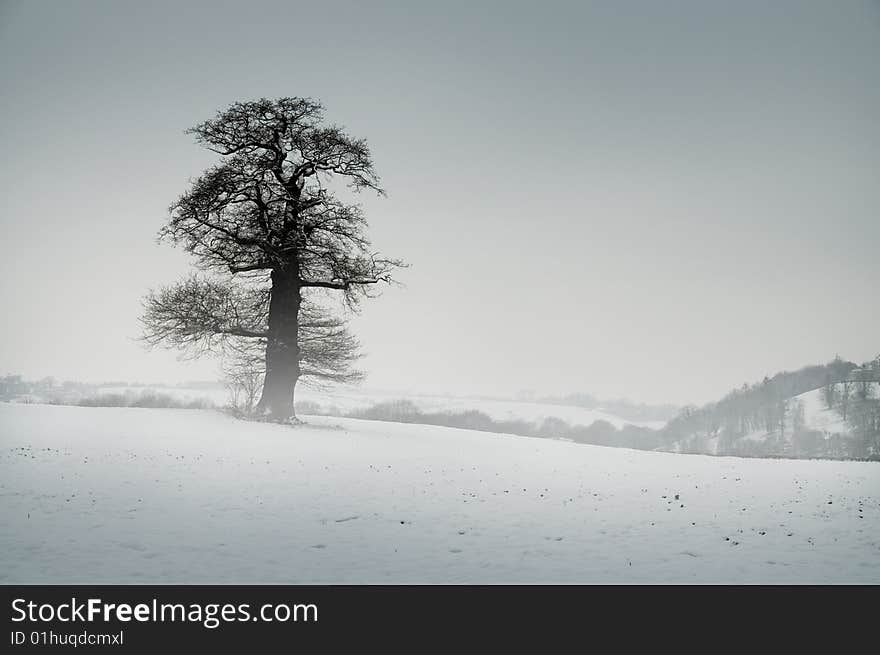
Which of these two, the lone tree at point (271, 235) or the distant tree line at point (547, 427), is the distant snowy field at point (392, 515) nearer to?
the lone tree at point (271, 235)

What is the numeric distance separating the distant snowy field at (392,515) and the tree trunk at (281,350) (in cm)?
413

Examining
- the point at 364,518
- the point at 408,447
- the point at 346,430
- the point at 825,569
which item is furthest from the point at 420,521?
the point at 346,430

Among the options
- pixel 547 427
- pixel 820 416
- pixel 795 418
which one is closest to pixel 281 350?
pixel 547 427

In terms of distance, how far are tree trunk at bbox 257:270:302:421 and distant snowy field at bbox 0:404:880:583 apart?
13.5 feet

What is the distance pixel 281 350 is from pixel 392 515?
13.6 meters

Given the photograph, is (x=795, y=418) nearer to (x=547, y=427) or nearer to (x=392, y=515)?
(x=547, y=427)

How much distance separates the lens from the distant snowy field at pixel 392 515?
734 centimetres

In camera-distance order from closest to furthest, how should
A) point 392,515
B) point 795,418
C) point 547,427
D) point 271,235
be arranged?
point 392,515 < point 271,235 < point 547,427 < point 795,418

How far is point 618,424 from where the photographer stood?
141m

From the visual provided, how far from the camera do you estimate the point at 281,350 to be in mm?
21609

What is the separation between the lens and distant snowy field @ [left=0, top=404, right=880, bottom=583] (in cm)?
734

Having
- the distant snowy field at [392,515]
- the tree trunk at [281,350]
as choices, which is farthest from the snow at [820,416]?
the tree trunk at [281,350]

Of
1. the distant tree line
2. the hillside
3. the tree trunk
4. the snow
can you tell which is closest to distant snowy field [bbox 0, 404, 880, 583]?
the tree trunk
